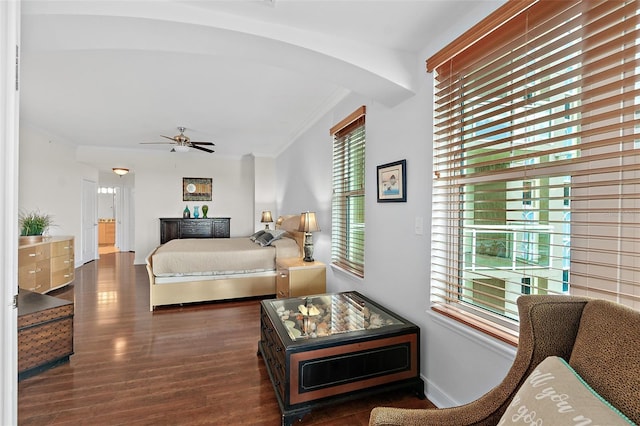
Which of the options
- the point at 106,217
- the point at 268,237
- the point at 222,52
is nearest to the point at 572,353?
the point at 222,52

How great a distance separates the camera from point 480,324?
1.73m

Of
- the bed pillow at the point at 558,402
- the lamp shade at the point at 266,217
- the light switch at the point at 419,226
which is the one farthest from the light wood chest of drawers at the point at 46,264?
the bed pillow at the point at 558,402

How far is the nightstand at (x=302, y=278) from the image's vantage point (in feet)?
12.0

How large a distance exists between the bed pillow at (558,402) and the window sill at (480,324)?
70cm

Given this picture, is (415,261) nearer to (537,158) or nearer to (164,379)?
(537,158)

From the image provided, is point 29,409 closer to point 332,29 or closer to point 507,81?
point 332,29

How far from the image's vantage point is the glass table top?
82.4 inches

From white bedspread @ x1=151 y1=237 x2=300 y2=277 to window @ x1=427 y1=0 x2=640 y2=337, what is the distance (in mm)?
→ 2858

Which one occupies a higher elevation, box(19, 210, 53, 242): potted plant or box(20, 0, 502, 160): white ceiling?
box(20, 0, 502, 160): white ceiling

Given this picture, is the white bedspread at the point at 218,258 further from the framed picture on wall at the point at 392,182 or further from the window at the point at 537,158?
the window at the point at 537,158

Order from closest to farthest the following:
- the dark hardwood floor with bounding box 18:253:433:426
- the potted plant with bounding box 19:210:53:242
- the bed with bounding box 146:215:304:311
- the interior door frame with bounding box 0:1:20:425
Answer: the interior door frame with bounding box 0:1:20:425
the dark hardwood floor with bounding box 18:253:433:426
the bed with bounding box 146:215:304:311
the potted plant with bounding box 19:210:53:242

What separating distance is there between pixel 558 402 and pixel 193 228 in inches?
286

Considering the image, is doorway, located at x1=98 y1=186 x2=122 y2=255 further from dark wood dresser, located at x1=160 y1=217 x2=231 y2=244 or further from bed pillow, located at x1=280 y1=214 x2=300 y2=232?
bed pillow, located at x1=280 y1=214 x2=300 y2=232

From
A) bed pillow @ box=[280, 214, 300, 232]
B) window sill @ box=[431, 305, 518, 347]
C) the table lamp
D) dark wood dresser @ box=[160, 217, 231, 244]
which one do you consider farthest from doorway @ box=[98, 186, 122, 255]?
window sill @ box=[431, 305, 518, 347]
